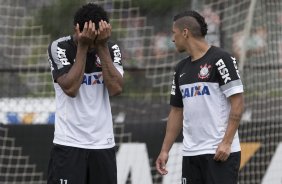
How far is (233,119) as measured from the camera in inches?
210

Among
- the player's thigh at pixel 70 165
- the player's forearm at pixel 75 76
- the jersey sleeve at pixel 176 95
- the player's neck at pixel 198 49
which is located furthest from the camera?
the jersey sleeve at pixel 176 95

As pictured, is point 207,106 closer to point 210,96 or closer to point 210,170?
point 210,96

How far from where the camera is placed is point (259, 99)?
866 centimetres

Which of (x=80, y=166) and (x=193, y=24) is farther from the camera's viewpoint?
(x=193, y=24)

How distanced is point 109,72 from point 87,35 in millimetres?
294

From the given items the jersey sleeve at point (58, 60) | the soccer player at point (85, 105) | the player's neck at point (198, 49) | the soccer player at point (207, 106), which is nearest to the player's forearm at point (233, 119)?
the soccer player at point (207, 106)

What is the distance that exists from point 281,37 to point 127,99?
1.79 metres

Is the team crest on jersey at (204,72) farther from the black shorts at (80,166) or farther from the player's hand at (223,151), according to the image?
the black shorts at (80,166)

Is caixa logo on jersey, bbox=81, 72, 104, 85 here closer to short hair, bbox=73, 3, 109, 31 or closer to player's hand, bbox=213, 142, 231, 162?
short hair, bbox=73, 3, 109, 31

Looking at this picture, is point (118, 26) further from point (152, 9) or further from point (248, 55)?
point (248, 55)

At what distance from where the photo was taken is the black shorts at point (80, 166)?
5.33 meters

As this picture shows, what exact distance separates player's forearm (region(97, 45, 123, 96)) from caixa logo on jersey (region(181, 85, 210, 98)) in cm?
49

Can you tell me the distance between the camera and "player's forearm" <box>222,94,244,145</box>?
5340 millimetres

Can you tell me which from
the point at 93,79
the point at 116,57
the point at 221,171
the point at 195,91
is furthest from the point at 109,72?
the point at 221,171
